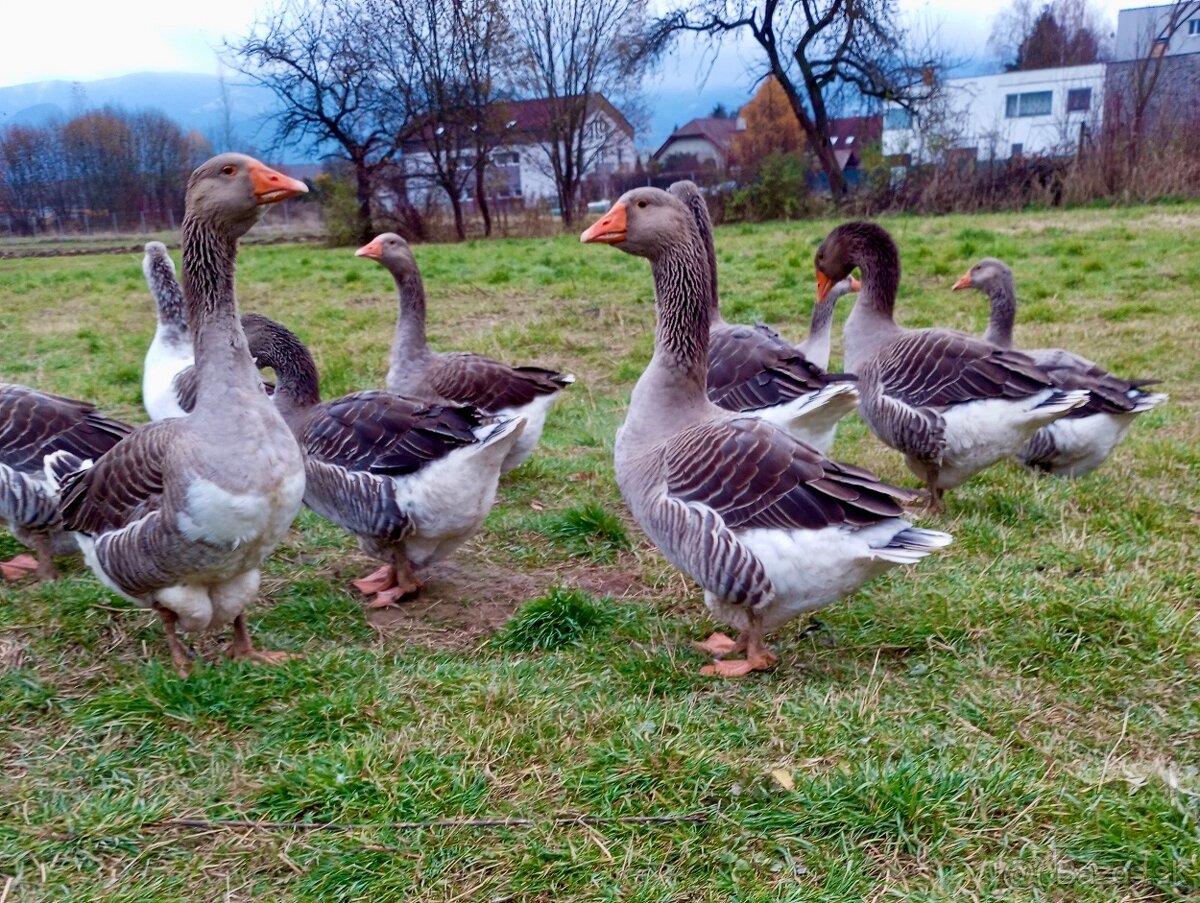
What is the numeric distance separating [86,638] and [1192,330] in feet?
30.6

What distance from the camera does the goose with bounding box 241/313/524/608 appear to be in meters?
3.98

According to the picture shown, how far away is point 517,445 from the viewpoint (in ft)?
17.1

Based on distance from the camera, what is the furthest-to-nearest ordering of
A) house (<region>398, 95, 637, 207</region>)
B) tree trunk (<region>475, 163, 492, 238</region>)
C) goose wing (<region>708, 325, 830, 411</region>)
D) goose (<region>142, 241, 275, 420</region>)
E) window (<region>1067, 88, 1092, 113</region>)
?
window (<region>1067, 88, 1092, 113</region>) < house (<region>398, 95, 637, 207</region>) < tree trunk (<region>475, 163, 492, 238</region>) < goose (<region>142, 241, 275, 420</region>) < goose wing (<region>708, 325, 830, 411</region>)

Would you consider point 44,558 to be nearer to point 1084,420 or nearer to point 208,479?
point 208,479

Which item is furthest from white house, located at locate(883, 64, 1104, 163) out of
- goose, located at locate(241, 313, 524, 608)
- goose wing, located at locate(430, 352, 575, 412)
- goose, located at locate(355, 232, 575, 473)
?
goose, located at locate(241, 313, 524, 608)

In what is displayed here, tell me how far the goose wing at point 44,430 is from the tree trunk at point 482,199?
21.9 metres

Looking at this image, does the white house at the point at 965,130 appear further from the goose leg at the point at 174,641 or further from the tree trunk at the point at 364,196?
the goose leg at the point at 174,641

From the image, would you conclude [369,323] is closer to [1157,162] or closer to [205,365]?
[205,365]

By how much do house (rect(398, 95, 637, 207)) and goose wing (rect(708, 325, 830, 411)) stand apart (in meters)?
22.1

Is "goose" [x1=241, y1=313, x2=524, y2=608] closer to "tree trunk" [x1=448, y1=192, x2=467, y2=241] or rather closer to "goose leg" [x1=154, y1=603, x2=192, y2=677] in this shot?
"goose leg" [x1=154, y1=603, x2=192, y2=677]

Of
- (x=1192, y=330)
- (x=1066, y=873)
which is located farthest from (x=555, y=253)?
(x=1066, y=873)

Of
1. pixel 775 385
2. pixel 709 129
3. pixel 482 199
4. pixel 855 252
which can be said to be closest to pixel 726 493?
pixel 775 385

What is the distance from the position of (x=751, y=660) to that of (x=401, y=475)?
1741 mm

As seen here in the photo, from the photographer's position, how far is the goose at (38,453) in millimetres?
4188
